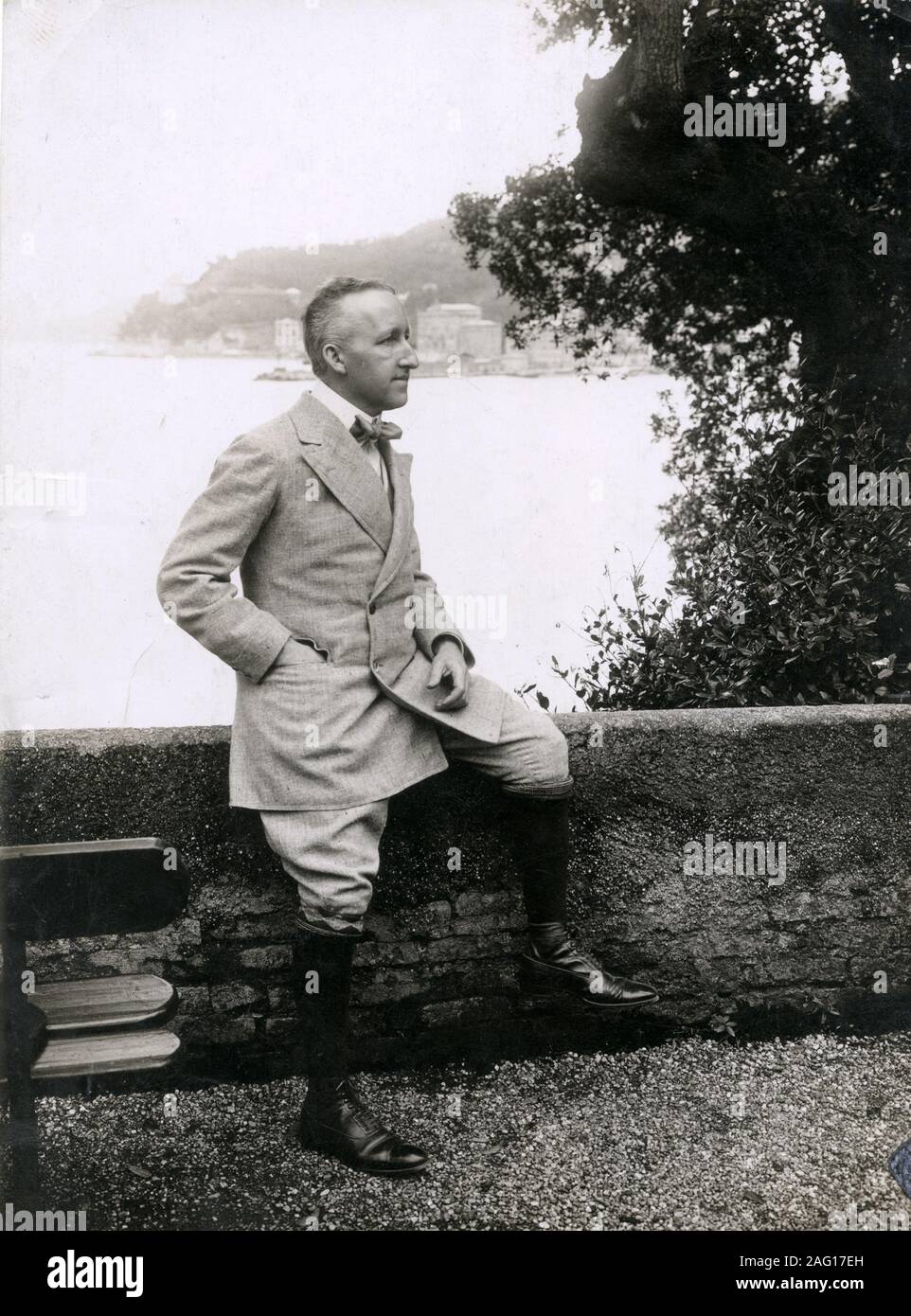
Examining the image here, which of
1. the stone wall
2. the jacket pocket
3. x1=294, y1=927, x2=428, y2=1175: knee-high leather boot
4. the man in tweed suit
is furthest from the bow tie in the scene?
x1=294, y1=927, x2=428, y2=1175: knee-high leather boot

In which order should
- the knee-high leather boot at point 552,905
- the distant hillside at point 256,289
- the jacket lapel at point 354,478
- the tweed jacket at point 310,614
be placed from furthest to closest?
the distant hillside at point 256,289 < the knee-high leather boot at point 552,905 < the jacket lapel at point 354,478 < the tweed jacket at point 310,614

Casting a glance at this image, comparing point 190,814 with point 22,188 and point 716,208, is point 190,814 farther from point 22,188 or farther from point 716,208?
point 716,208

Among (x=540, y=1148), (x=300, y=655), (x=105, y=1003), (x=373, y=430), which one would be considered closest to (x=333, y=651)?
(x=300, y=655)

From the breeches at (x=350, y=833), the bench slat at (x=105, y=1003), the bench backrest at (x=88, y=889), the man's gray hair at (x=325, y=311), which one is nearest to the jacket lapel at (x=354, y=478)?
the man's gray hair at (x=325, y=311)

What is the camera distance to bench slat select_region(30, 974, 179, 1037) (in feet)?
8.66

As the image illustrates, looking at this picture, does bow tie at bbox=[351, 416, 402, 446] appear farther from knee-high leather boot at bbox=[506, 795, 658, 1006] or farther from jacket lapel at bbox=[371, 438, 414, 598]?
knee-high leather boot at bbox=[506, 795, 658, 1006]

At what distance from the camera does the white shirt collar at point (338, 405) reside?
290 centimetres

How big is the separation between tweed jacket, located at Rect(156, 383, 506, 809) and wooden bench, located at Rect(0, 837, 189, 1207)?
1.21 feet

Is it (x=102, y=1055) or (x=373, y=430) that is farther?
(x=373, y=430)

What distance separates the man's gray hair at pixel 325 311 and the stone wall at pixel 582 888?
1067mm

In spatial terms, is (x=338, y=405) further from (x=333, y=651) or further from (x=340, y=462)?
(x=333, y=651)

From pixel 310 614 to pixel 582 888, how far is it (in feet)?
3.92

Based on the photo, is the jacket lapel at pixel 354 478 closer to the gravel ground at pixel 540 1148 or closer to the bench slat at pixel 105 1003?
the bench slat at pixel 105 1003

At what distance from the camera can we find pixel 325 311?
9.47 ft
